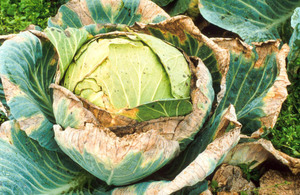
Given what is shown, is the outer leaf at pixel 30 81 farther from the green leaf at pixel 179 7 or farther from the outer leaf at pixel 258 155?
the green leaf at pixel 179 7

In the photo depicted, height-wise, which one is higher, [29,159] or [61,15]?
[61,15]

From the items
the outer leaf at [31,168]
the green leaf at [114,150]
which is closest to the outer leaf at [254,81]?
the green leaf at [114,150]

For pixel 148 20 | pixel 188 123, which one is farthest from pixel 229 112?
pixel 148 20

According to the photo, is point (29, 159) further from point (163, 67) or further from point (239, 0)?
point (239, 0)

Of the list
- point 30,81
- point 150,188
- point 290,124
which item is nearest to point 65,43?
point 30,81

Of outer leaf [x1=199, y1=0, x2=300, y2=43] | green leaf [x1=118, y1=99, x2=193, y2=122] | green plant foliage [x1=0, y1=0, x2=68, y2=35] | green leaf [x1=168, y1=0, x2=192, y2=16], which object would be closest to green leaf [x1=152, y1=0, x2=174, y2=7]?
green leaf [x1=168, y1=0, x2=192, y2=16]
